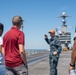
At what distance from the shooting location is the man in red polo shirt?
631 centimetres

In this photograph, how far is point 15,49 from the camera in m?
6.39

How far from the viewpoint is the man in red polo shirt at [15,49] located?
6.31m

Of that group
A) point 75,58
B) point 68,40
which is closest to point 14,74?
point 75,58

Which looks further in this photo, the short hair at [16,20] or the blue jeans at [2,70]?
the short hair at [16,20]

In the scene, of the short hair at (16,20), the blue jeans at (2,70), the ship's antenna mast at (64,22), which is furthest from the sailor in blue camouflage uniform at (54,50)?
the ship's antenna mast at (64,22)

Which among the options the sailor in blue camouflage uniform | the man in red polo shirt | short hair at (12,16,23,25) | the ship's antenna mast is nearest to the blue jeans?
the man in red polo shirt

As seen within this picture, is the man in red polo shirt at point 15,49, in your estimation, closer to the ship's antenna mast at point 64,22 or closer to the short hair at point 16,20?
the short hair at point 16,20

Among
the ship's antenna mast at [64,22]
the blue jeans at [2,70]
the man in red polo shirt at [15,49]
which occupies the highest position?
the ship's antenna mast at [64,22]

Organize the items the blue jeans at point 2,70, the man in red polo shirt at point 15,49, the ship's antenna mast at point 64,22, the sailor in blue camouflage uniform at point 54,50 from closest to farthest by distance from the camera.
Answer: the blue jeans at point 2,70 < the man in red polo shirt at point 15,49 < the sailor in blue camouflage uniform at point 54,50 < the ship's antenna mast at point 64,22

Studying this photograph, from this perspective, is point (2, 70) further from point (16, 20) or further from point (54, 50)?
point (54, 50)

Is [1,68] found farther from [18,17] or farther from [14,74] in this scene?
[18,17]

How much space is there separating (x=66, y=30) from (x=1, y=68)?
153994mm

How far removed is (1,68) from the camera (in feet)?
20.0

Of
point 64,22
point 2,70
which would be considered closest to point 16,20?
point 2,70
